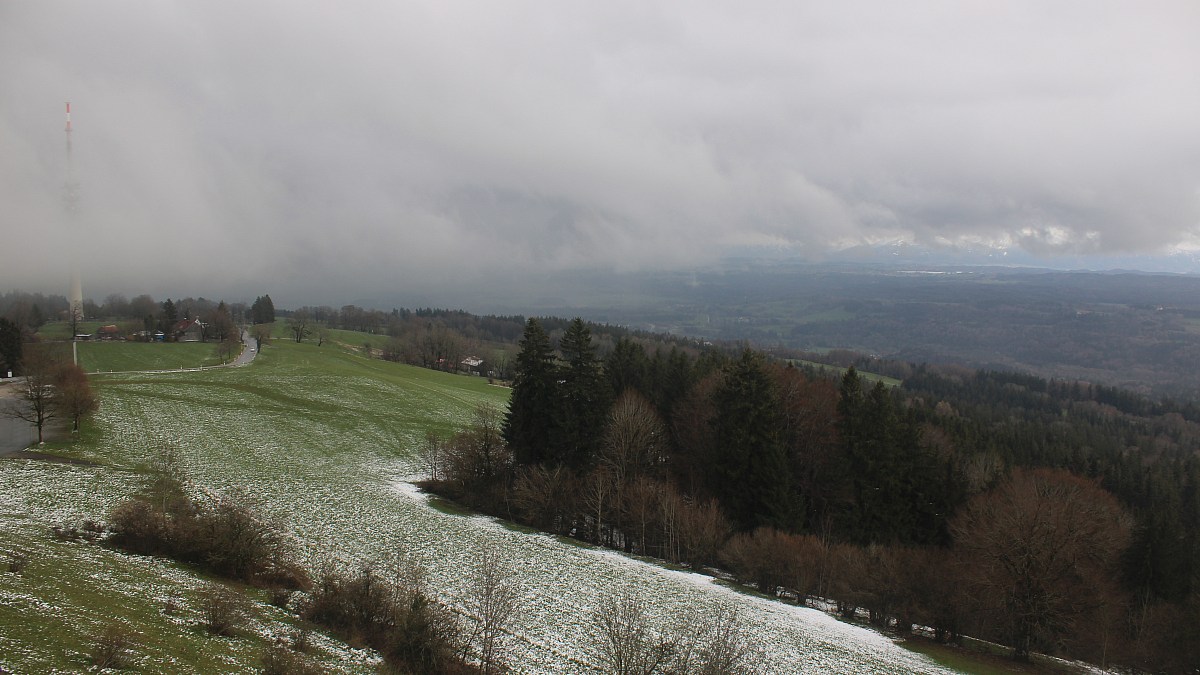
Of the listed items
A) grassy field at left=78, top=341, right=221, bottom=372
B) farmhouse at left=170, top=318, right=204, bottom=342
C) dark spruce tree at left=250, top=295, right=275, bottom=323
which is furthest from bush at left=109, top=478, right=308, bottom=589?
dark spruce tree at left=250, top=295, right=275, bottom=323

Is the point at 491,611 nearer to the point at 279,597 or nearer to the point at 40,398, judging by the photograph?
the point at 279,597

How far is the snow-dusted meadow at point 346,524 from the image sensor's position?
22422 mm

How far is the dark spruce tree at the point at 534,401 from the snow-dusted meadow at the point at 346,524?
7.96 meters

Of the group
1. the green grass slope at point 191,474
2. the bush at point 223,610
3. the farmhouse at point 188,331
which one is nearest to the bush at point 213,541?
the green grass slope at point 191,474

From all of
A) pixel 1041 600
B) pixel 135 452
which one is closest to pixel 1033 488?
pixel 1041 600

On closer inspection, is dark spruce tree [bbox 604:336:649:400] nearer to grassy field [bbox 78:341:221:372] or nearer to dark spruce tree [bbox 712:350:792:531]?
dark spruce tree [bbox 712:350:792:531]

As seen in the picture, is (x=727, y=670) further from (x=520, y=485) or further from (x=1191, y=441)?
(x=1191, y=441)

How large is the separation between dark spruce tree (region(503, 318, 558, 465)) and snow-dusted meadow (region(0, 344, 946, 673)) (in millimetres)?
7963

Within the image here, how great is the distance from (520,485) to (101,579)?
2451 cm

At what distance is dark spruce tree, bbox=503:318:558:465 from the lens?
46375 millimetres

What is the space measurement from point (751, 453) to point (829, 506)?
378 inches

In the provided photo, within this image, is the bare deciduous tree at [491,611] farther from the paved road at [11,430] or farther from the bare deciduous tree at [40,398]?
the bare deciduous tree at [40,398]

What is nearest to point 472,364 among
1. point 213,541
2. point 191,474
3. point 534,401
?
point 534,401

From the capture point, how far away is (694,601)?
3030 cm
